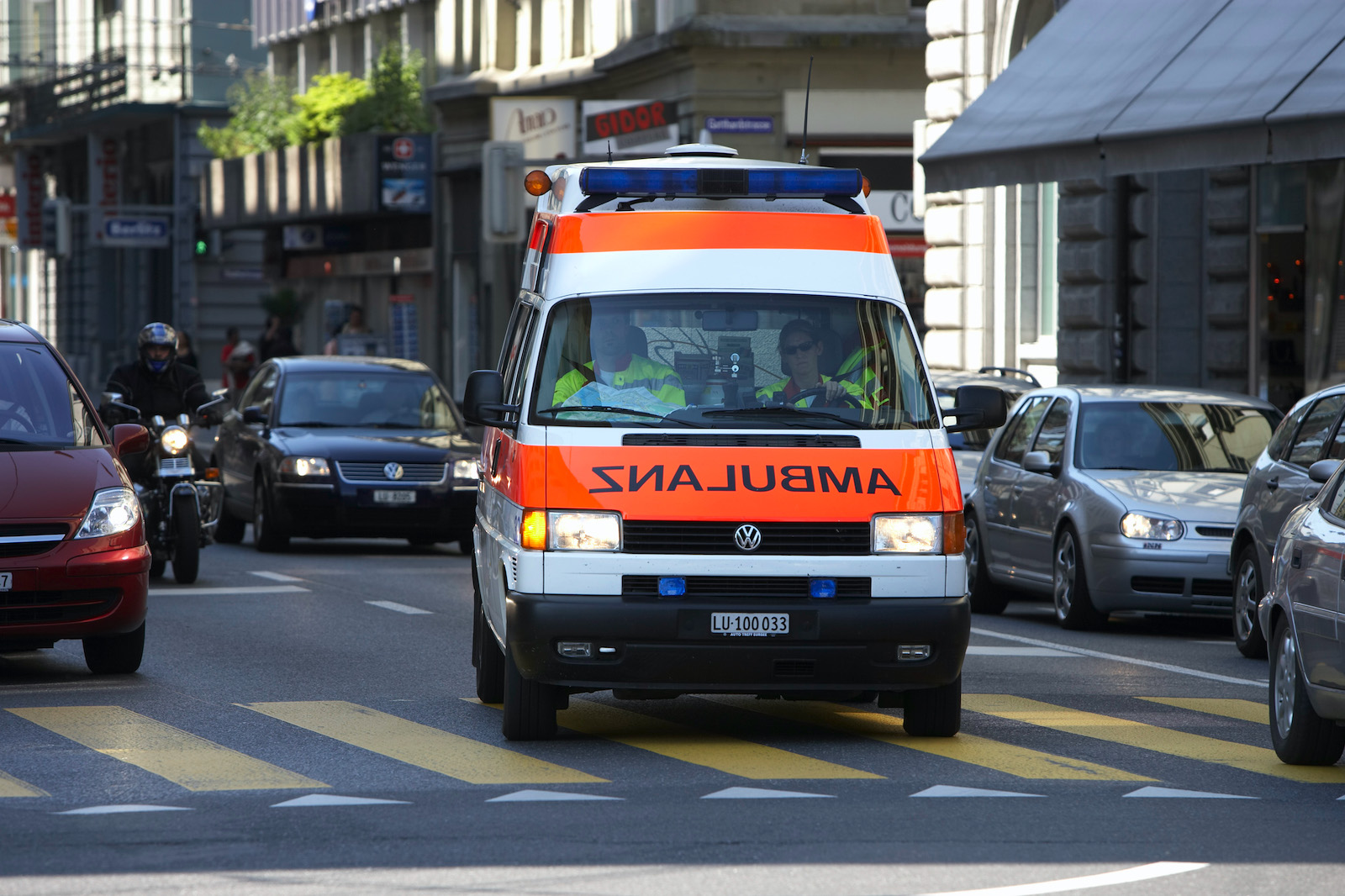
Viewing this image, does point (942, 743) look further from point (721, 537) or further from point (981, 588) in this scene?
point (981, 588)

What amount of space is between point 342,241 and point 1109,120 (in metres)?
31.1

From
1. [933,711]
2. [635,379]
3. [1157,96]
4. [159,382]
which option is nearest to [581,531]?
[635,379]

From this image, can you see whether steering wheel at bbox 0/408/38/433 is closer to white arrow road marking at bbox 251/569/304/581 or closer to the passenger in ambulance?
the passenger in ambulance

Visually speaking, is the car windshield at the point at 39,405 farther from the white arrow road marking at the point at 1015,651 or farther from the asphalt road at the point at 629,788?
the white arrow road marking at the point at 1015,651

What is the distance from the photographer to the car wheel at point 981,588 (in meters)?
16.3

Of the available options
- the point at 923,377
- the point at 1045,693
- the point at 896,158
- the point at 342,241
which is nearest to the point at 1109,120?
the point at 1045,693

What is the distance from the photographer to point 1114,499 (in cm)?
1441

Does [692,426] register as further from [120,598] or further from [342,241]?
[342,241]

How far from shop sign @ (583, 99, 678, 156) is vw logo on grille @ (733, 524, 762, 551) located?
24833mm

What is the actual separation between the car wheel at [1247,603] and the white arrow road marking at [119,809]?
7025 mm

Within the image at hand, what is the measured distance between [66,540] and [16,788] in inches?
107

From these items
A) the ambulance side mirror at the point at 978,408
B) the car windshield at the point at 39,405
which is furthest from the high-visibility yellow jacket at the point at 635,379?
the car windshield at the point at 39,405

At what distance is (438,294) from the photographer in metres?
44.7

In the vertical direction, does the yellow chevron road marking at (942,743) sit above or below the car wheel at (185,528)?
below
